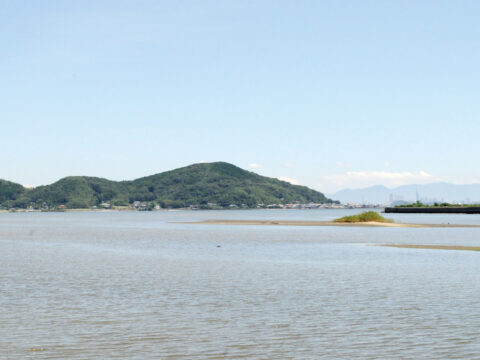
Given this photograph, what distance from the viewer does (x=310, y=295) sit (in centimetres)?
2355

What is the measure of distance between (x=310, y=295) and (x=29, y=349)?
38.5 feet

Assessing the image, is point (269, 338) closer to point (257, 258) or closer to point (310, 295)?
point (310, 295)

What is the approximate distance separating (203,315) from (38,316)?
195 inches

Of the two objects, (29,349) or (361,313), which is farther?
(361,313)

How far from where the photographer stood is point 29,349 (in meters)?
14.5

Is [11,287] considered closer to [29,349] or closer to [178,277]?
[178,277]

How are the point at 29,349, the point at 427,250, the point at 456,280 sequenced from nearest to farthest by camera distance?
the point at 29,349 → the point at 456,280 → the point at 427,250

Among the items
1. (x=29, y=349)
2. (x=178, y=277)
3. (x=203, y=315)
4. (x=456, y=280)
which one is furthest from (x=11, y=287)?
(x=456, y=280)

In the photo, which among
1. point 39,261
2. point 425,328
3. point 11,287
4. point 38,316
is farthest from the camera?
point 39,261

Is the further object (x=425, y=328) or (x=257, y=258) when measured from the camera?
(x=257, y=258)

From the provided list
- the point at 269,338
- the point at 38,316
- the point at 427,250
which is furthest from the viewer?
the point at 427,250

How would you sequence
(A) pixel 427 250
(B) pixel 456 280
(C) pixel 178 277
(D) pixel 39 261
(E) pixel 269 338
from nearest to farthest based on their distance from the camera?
(E) pixel 269 338 → (B) pixel 456 280 → (C) pixel 178 277 → (D) pixel 39 261 → (A) pixel 427 250

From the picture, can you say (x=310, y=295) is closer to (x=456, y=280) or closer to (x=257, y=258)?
(x=456, y=280)

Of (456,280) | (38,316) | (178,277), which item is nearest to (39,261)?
(178,277)
